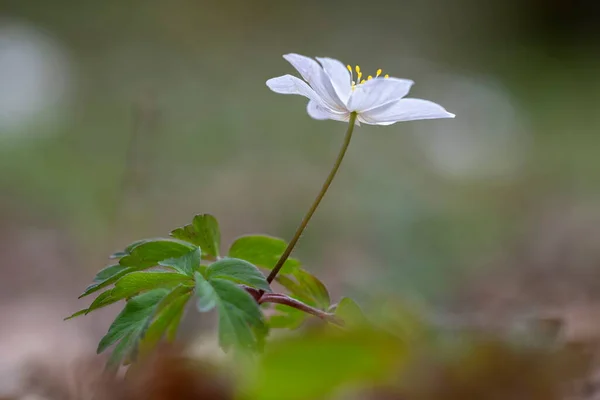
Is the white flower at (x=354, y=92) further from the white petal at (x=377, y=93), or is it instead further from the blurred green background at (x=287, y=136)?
the blurred green background at (x=287, y=136)

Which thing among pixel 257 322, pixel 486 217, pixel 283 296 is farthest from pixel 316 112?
pixel 486 217

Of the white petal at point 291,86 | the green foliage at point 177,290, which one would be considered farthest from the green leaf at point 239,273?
the white petal at point 291,86

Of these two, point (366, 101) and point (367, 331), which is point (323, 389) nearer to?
point (367, 331)

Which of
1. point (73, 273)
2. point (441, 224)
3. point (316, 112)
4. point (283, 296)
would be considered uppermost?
point (316, 112)

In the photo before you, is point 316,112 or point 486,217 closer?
point 316,112

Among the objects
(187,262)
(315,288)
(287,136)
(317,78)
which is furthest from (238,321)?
(287,136)

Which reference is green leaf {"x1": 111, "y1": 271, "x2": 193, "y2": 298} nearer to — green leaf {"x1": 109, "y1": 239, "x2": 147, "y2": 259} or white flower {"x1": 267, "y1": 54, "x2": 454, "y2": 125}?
green leaf {"x1": 109, "y1": 239, "x2": 147, "y2": 259}

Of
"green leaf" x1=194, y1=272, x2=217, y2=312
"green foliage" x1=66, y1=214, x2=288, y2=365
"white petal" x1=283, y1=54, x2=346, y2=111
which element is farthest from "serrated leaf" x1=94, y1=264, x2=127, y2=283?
"white petal" x1=283, y1=54, x2=346, y2=111
